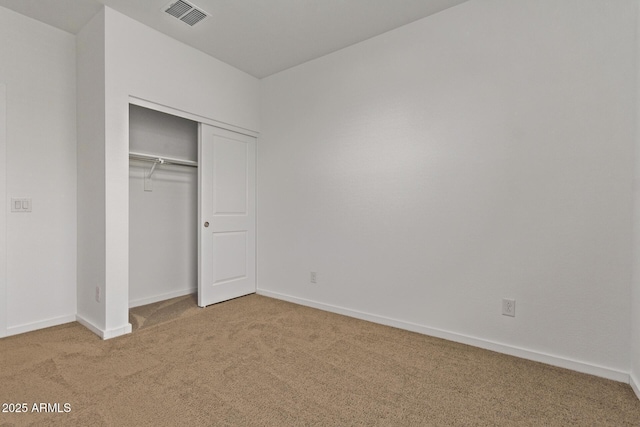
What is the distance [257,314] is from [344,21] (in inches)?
110

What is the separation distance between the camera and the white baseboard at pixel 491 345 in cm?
196

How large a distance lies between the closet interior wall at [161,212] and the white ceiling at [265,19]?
0.89m

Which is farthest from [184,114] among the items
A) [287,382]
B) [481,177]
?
[481,177]

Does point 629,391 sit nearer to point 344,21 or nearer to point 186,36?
point 344,21

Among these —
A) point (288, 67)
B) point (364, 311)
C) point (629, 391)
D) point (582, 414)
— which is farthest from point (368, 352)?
point (288, 67)

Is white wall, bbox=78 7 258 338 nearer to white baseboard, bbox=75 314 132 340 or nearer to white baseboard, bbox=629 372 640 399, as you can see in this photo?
white baseboard, bbox=75 314 132 340

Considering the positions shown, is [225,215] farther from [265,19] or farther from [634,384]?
[634,384]

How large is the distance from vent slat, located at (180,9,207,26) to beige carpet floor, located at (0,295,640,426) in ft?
8.65

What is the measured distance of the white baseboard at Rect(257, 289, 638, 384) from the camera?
196cm

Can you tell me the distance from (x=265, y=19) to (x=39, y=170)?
2327mm

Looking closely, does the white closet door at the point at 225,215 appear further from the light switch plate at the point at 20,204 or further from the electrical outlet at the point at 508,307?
the electrical outlet at the point at 508,307

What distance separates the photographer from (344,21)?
2713 mm

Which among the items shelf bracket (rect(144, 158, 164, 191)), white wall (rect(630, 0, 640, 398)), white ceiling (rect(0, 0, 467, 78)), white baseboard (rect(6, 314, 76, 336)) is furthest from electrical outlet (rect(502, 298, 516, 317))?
white baseboard (rect(6, 314, 76, 336))

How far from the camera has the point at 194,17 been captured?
8.68ft
